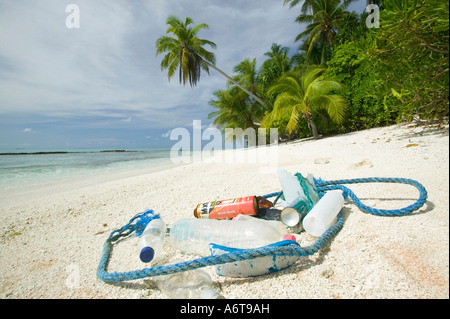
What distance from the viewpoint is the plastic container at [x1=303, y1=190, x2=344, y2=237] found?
4.50 ft

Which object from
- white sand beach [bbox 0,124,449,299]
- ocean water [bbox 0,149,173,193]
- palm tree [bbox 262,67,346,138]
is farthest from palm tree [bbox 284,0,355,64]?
white sand beach [bbox 0,124,449,299]

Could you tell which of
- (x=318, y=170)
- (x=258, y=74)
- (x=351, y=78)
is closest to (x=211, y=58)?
(x=258, y=74)

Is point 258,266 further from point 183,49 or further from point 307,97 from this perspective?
point 183,49

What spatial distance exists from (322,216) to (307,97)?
10876 millimetres

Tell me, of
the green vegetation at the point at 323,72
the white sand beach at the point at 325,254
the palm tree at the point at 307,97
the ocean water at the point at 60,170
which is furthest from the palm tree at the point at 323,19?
the white sand beach at the point at 325,254

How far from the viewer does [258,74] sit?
795 inches

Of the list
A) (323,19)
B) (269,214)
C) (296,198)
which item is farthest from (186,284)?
(323,19)

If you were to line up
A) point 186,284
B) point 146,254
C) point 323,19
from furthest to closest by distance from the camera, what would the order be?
point 323,19 < point 146,254 < point 186,284

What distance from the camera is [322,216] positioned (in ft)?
4.60

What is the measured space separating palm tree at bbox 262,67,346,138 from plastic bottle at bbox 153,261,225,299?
1082 cm

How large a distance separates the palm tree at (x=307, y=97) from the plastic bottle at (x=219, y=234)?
10.3 meters

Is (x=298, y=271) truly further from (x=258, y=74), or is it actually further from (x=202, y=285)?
(x=258, y=74)

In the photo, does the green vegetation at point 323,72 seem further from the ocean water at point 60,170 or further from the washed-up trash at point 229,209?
the ocean water at point 60,170

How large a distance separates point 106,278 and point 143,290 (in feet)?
0.87
